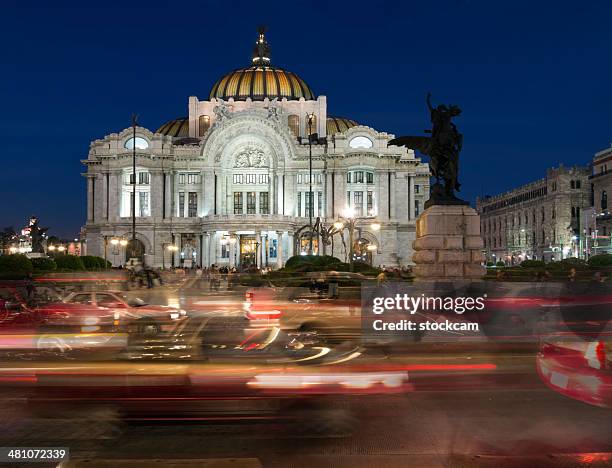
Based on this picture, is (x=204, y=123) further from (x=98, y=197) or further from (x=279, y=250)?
(x=279, y=250)

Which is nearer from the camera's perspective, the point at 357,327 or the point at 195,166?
the point at 357,327

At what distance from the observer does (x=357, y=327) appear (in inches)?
658

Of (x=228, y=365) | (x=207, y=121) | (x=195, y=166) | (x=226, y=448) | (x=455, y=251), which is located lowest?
(x=226, y=448)

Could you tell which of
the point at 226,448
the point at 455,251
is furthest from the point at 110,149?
the point at 226,448

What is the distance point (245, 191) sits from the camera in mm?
88125

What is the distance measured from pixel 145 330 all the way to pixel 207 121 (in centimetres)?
8897

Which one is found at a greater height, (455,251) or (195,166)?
(195,166)

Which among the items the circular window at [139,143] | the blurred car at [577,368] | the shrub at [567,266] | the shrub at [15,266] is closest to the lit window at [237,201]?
the circular window at [139,143]

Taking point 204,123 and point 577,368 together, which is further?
point 204,123

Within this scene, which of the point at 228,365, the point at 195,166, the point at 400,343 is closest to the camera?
the point at 228,365

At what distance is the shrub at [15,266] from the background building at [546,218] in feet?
246

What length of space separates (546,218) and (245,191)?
53.8 m

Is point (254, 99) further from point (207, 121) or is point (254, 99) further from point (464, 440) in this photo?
point (464, 440)

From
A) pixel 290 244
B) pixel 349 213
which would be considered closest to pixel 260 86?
pixel 290 244
